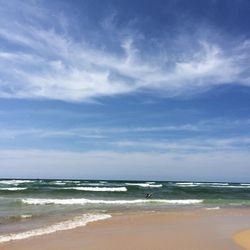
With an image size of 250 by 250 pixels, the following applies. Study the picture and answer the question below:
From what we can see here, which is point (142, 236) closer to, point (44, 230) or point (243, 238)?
point (243, 238)

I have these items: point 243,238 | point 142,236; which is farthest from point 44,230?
point 243,238

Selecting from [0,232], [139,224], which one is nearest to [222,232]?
[139,224]

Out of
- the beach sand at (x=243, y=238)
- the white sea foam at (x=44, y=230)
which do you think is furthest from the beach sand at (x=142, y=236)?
the white sea foam at (x=44, y=230)

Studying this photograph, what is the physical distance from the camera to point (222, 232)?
11.4 metres

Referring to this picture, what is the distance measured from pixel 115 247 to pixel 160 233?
8.13 feet

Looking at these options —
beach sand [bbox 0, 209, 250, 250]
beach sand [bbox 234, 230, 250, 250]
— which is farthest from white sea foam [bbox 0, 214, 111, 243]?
beach sand [bbox 234, 230, 250, 250]

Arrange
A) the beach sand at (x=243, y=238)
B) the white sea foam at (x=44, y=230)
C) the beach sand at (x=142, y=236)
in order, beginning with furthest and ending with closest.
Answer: the white sea foam at (x=44, y=230) → the beach sand at (x=243, y=238) → the beach sand at (x=142, y=236)

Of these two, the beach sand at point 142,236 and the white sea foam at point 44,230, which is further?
the white sea foam at point 44,230

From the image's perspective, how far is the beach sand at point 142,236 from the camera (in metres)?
9.05

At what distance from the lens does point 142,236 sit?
10547 millimetres

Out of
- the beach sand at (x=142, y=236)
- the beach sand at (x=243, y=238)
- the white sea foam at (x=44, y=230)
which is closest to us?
the beach sand at (x=142, y=236)

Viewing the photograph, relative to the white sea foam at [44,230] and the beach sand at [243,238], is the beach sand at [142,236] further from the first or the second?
the white sea foam at [44,230]

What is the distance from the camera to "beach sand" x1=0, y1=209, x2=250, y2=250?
905 cm

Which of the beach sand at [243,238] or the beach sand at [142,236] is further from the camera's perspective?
the beach sand at [243,238]
